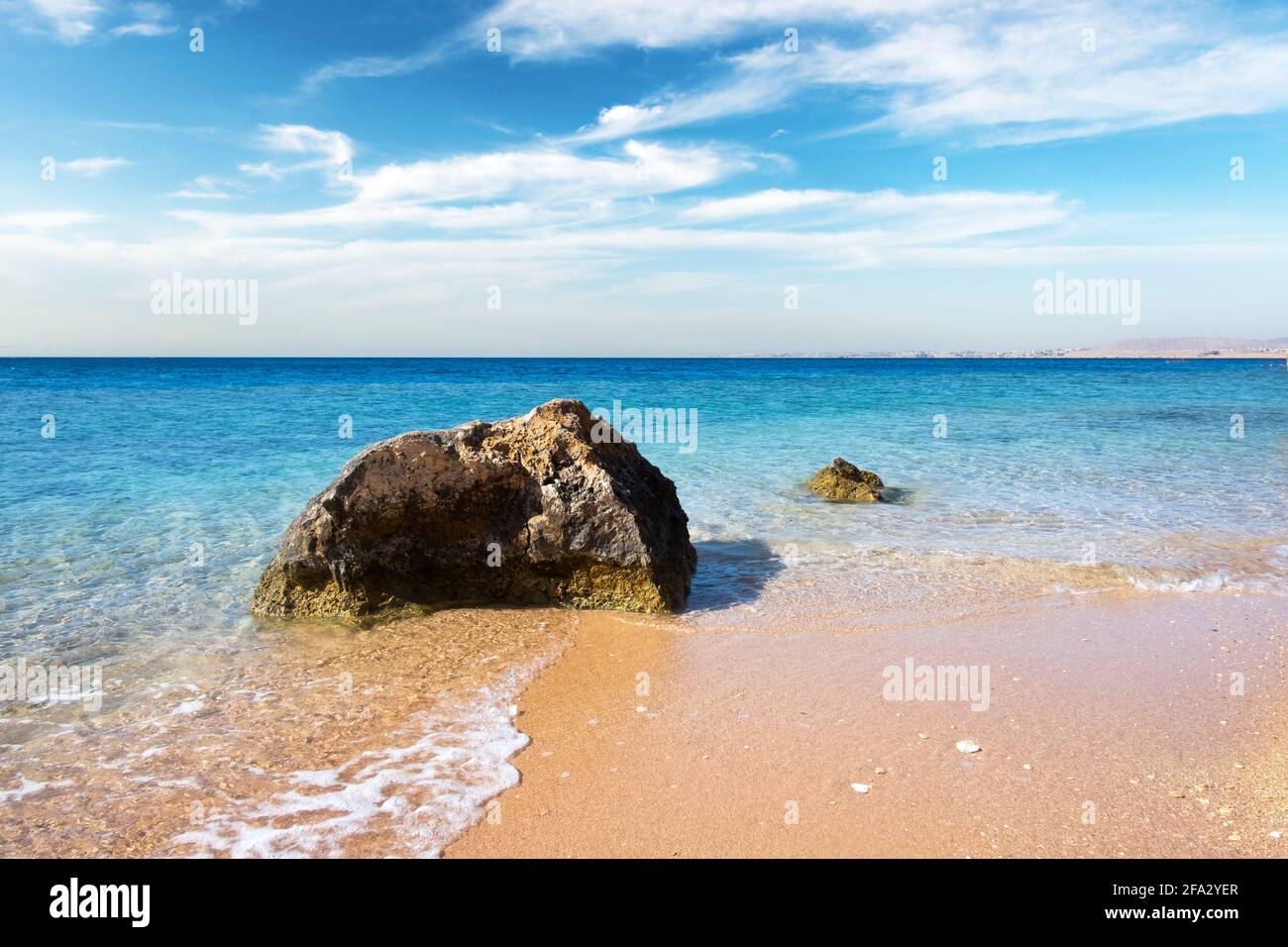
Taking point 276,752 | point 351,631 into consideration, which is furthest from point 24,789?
point 351,631

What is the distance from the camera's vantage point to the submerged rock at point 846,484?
1223 cm

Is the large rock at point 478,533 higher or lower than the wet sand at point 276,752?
higher

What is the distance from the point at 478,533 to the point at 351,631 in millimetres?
1441

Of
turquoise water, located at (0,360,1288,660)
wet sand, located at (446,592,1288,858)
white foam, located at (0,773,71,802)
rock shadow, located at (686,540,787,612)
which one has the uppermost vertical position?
turquoise water, located at (0,360,1288,660)

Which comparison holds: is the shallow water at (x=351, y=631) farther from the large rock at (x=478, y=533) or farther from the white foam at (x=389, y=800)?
the large rock at (x=478, y=533)

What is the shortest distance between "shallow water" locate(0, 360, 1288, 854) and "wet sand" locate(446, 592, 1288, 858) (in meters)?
0.52

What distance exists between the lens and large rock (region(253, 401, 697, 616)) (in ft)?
23.3

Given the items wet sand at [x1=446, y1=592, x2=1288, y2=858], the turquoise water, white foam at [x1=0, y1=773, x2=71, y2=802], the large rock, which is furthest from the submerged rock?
white foam at [x1=0, y1=773, x2=71, y2=802]

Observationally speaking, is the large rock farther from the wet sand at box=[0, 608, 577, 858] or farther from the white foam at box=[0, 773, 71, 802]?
the white foam at box=[0, 773, 71, 802]

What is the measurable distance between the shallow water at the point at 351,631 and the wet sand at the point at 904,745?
0.52m

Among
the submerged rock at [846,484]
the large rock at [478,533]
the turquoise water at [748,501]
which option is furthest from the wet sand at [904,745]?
the submerged rock at [846,484]

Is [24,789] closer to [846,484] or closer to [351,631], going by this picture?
[351,631]

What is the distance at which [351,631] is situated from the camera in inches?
262
